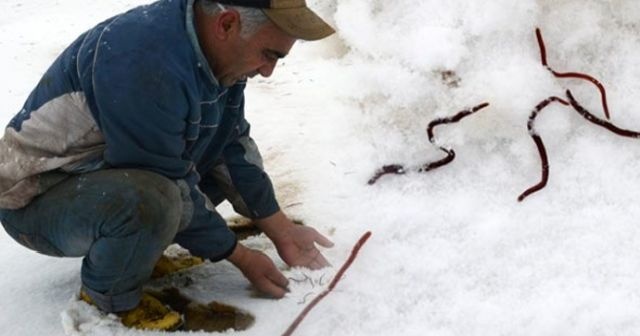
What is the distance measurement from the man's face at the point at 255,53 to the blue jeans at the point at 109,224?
27 centimetres

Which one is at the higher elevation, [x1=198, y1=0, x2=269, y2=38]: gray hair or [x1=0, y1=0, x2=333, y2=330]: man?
[x1=198, y1=0, x2=269, y2=38]: gray hair

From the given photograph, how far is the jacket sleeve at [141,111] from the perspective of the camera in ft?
5.01

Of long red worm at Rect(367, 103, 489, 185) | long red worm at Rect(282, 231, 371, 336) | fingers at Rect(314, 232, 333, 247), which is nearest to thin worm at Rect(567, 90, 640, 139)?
long red worm at Rect(367, 103, 489, 185)

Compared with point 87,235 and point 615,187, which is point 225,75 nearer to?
point 87,235

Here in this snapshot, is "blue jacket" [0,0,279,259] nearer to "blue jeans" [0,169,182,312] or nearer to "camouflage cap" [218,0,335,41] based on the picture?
"blue jeans" [0,169,182,312]

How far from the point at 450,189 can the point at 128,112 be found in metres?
1.01

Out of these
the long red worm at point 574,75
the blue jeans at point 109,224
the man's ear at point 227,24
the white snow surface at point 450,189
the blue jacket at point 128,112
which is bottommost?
the white snow surface at point 450,189

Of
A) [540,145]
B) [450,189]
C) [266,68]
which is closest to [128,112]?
[266,68]

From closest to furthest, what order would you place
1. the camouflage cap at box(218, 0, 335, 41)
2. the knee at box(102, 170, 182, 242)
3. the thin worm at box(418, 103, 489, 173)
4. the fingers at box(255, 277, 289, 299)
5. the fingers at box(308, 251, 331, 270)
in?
the camouflage cap at box(218, 0, 335, 41)
the knee at box(102, 170, 182, 242)
the fingers at box(255, 277, 289, 299)
the fingers at box(308, 251, 331, 270)
the thin worm at box(418, 103, 489, 173)

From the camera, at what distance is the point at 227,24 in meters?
1.56

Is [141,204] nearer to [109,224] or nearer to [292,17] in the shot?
[109,224]

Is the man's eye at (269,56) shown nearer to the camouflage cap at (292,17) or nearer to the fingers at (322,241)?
the camouflage cap at (292,17)

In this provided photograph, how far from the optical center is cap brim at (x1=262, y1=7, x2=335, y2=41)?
1519mm

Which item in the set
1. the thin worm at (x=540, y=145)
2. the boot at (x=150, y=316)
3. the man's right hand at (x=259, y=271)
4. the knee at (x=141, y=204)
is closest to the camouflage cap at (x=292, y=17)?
the knee at (x=141, y=204)
